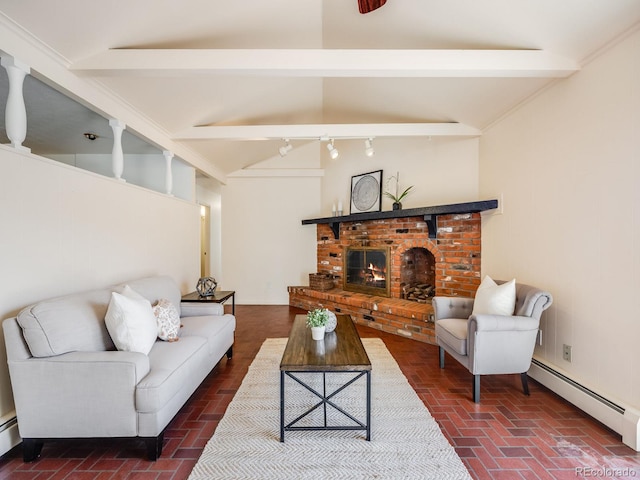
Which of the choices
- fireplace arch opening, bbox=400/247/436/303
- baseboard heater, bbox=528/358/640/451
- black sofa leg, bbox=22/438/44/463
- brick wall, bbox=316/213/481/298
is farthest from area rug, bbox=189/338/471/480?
fireplace arch opening, bbox=400/247/436/303

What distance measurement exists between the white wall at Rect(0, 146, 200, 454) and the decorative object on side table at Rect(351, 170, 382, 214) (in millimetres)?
2823

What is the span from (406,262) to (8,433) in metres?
4.06

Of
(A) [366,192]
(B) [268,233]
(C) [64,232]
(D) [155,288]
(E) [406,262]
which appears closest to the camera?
(C) [64,232]

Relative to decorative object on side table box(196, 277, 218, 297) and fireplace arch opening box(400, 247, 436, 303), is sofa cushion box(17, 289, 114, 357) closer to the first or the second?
decorative object on side table box(196, 277, 218, 297)

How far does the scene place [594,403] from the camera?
1.91 meters

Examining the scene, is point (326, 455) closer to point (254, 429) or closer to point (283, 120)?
point (254, 429)

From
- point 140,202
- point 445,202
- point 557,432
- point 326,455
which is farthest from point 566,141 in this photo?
point 140,202

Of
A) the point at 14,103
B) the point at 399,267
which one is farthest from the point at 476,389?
the point at 14,103

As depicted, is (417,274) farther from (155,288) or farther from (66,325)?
(66,325)

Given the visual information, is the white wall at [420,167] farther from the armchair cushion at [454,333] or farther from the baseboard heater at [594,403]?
the baseboard heater at [594,403]

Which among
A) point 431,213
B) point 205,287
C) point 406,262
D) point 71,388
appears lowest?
point 71,388

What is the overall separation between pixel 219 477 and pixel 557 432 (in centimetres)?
206

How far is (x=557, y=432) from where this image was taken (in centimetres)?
179

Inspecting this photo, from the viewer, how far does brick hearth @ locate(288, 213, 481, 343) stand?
336 centimetres
